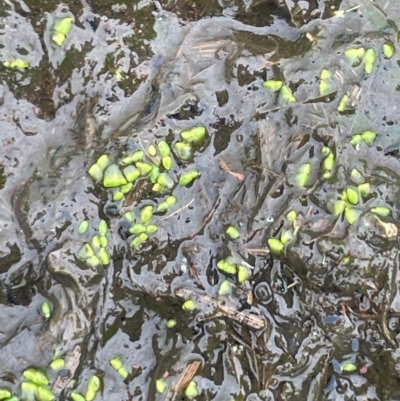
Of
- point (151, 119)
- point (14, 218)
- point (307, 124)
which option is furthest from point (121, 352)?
point (307, 124)

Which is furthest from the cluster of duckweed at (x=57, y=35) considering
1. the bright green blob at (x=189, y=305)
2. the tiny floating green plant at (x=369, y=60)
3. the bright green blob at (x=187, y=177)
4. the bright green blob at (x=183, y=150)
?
the tiny floating green plant at (x=369, y=60)

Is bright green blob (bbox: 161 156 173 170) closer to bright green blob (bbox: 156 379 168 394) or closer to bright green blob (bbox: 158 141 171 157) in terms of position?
bright green blob (bbox: 158 141 171 157)

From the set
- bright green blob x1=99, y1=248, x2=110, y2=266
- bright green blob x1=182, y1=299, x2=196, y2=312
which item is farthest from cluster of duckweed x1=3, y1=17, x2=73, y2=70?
bright green blob x1=182, y1=299, x2=196, y2=312

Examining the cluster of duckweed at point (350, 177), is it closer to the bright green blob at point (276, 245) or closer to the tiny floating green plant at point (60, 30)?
the bright green blob at point (276, 245)

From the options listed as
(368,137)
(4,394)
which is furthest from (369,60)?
(4,394)

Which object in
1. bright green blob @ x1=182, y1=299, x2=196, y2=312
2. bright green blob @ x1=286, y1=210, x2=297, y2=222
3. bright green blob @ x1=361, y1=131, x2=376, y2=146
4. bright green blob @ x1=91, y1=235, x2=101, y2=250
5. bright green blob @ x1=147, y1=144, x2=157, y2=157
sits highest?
bright green blob @ x1=147, y1=144, x2=157, y2=157

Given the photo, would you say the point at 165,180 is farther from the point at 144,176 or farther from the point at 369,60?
the point at 369,60

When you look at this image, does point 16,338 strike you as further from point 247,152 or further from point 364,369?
point 364,369
